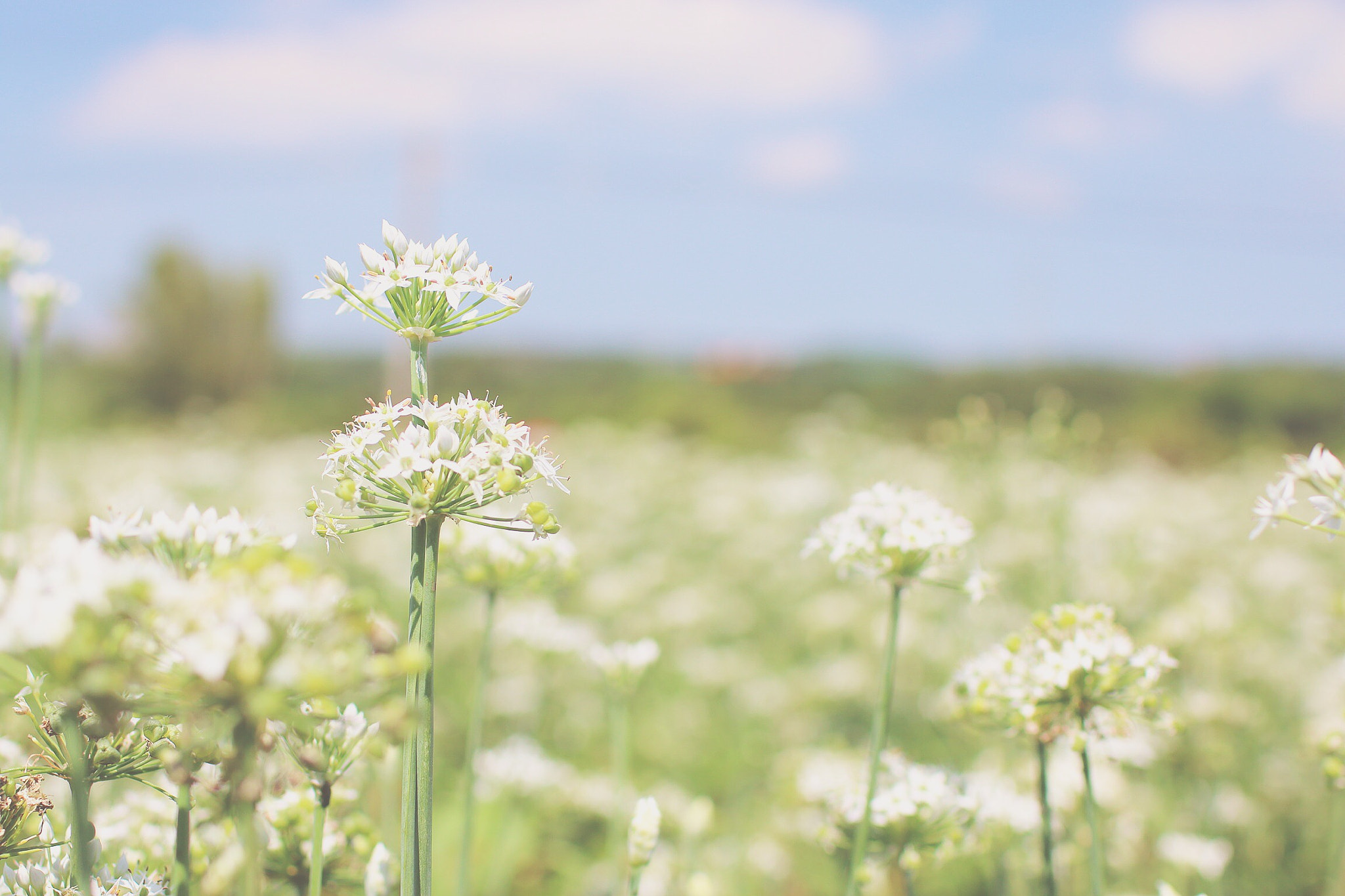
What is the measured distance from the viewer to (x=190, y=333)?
34.0m

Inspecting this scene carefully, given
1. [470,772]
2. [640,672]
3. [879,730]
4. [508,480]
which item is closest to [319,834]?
[508,480]

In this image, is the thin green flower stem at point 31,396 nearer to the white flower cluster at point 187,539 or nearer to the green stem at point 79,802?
the white flower cluster at point 187,539

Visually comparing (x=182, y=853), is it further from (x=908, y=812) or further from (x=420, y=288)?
(x=908, y=812)

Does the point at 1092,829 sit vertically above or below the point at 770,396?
below

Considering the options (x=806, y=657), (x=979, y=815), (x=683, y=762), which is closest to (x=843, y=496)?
(x=806, y=657)

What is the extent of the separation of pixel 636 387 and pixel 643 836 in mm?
25673

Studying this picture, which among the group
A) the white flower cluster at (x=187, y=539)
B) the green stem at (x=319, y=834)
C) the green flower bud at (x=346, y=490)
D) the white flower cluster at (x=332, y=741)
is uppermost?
the green flower bud at (x=346, y=490)

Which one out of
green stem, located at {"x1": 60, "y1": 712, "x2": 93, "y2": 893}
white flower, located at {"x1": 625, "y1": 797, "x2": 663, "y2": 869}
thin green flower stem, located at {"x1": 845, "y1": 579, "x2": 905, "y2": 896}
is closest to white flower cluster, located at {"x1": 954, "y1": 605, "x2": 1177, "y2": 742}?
thin green flower stem, located at {"x1": 845, "y1": 579, "x2": 905, "y2": 896}

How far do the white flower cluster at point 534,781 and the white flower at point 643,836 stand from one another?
64.4 inches

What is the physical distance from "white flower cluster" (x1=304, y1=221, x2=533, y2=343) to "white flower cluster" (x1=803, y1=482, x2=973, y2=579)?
0.92 m

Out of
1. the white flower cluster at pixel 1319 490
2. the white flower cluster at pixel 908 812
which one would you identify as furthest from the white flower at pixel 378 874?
the white flower cluster at pixel 1319 490

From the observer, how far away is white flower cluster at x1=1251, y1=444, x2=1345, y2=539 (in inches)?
57.6

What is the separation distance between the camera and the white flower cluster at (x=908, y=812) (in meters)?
2.02

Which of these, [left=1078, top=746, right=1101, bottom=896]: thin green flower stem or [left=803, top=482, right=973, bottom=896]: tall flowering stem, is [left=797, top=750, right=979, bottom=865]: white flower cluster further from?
[left=1078, top=746, right=1101, bottom=896]: thin green flower stem
